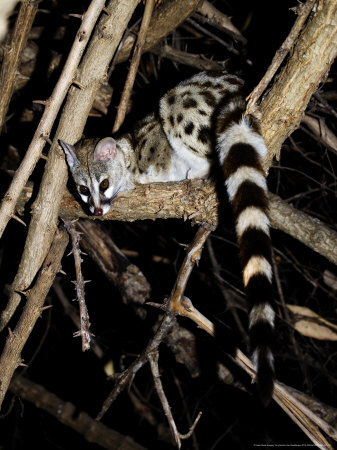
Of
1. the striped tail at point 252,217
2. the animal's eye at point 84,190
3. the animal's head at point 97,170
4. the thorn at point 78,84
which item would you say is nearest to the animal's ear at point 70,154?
the animal's head at point 97,170

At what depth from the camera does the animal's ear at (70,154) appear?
8.14 ft

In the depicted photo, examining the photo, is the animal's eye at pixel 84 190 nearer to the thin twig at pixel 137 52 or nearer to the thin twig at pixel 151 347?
the thin twig at pixel 137 52

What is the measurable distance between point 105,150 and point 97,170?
0.17 m

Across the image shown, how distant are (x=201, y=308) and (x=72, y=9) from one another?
11.0 feet

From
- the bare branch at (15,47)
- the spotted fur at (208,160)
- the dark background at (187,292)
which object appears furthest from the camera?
the dark background at (187,292)

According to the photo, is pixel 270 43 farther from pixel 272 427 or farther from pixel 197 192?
pixel 272 427

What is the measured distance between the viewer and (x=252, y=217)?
208 centimetres

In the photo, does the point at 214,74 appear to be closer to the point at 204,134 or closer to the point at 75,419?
the point at 204,134

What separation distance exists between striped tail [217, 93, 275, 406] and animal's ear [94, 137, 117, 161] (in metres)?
0.92

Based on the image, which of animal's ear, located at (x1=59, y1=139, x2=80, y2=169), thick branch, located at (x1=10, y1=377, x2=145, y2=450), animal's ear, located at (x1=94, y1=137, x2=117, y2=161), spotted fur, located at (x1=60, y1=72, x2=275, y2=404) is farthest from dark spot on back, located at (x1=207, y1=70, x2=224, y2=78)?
thick branch, located at (x1=10, y1=377, x2=145, y2=450)

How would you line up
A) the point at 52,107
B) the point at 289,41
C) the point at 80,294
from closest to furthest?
1. the point at 289,41
2. the point at 52,107
3. the point at 80,294

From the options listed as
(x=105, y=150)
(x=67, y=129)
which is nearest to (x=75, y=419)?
(x=105, y=150)

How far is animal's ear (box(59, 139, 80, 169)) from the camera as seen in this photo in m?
2.48

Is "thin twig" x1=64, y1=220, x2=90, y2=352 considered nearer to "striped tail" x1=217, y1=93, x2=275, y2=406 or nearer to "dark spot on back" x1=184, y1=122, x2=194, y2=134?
"striped tail" x1=217, y1=93, x2=275, y2=406
